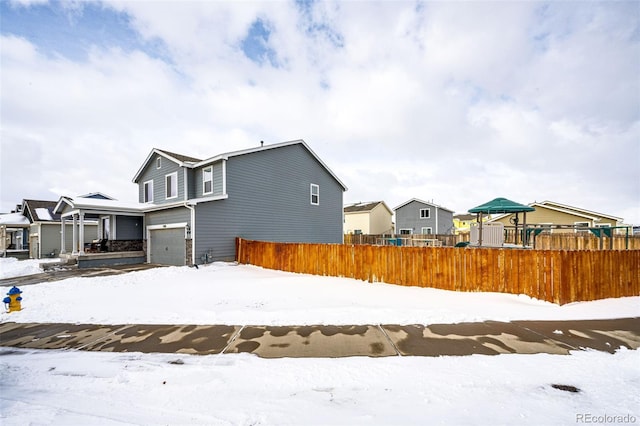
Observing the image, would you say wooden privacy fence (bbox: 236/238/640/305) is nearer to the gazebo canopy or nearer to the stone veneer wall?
the gazebo canopy

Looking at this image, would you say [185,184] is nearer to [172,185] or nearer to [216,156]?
[172,185]

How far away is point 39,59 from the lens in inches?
428

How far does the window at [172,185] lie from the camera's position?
55.2ft

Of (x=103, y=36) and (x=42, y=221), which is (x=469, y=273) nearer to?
(x=103, y=36)

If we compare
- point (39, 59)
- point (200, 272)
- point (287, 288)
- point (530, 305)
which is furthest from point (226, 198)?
point (530, 305)

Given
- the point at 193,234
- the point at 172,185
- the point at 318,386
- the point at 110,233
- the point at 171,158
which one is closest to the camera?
the point at 318,386

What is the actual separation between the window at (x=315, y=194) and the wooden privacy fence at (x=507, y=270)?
Result: 10.6 metres

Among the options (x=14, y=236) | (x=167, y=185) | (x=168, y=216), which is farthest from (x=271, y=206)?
(x=14, y=236)

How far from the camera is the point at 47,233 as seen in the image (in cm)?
2288

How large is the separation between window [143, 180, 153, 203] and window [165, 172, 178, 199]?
2.42 m

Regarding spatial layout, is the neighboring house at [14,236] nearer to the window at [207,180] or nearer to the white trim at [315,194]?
the window at [207,180]

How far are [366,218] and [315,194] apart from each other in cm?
1586

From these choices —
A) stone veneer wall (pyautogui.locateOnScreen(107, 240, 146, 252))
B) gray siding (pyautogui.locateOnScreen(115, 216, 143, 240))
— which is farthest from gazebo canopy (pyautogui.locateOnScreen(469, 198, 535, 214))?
gray siding (pyautogui.locateOnScreen(115, 216, 143, 240))

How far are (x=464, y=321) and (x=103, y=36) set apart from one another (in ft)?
48.7
